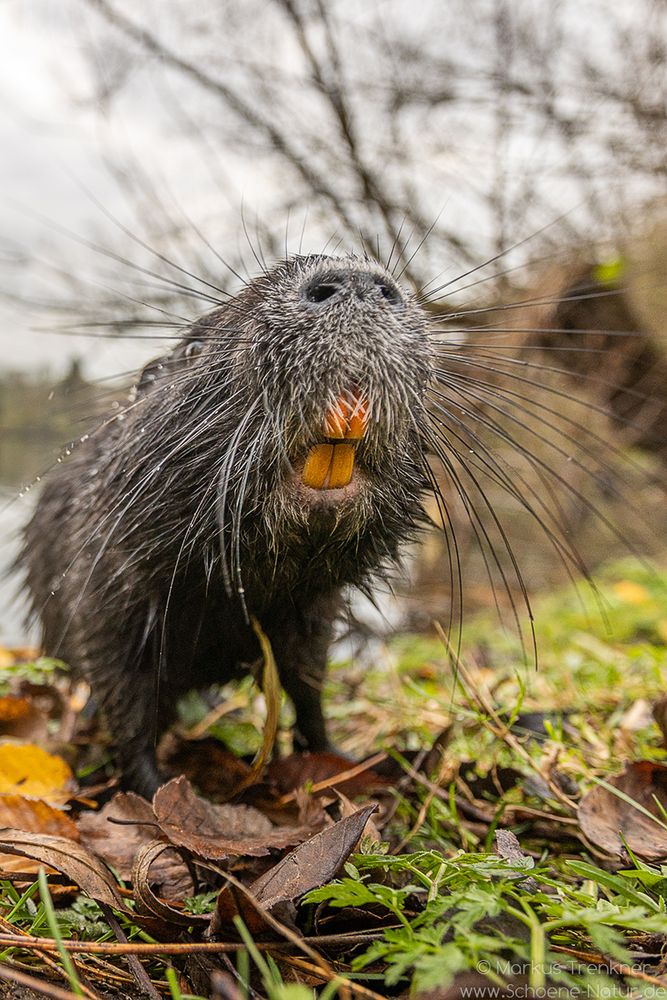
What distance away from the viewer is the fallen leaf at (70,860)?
5.08 feet

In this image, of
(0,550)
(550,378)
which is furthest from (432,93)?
(0,550)

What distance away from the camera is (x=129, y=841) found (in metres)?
1.83

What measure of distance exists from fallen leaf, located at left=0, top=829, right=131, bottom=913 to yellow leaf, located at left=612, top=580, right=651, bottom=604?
16.0 feet

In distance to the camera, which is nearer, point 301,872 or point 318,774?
point 301,872

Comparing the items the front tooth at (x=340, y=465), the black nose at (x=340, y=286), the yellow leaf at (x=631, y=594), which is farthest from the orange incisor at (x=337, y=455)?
the yellow leaf at (x=631, y=594)

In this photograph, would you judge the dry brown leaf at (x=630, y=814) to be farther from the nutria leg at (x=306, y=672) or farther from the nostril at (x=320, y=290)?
the nostril at (x=320, y=290)

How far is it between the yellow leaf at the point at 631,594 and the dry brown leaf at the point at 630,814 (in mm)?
4025

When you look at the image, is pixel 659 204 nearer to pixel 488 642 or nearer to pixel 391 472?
pixel 488 642

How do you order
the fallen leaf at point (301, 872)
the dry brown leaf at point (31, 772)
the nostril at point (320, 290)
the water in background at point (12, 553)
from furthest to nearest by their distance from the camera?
the water in background at point (12, 553), the dry brown leaf at point (31, 772), the nostril at point (320, 290), the fallen leaf at point (301, 872)

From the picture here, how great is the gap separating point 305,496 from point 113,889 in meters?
0.86

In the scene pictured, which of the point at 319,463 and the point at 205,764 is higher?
the point at 319,463

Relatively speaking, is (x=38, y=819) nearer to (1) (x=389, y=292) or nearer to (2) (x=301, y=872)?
(2) (x=301, y=872)

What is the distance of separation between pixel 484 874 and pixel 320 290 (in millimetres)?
1155

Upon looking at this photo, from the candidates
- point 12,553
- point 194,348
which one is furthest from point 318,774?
point 12,553
